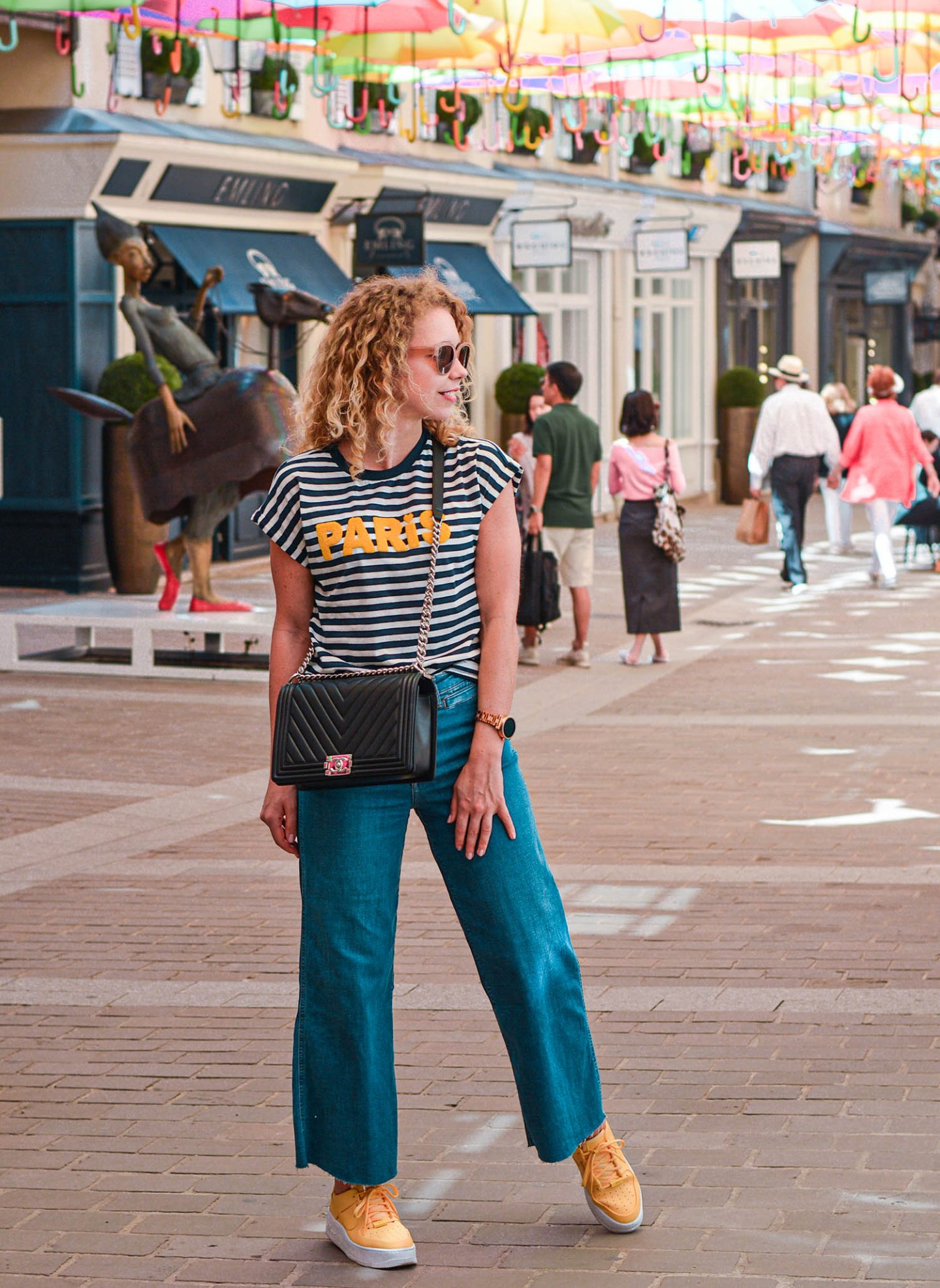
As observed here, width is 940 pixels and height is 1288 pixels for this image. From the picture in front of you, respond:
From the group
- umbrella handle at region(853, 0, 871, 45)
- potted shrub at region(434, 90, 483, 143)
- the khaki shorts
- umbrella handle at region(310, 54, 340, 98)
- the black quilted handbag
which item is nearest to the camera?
the black quilted handbag

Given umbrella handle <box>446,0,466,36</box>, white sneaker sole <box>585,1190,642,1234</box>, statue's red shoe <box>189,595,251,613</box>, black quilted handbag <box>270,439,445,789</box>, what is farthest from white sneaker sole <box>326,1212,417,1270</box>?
umbrella handle <box>446,0,466,36</box>

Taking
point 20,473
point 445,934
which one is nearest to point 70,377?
point 20,473

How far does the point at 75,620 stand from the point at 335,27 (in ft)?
19.8

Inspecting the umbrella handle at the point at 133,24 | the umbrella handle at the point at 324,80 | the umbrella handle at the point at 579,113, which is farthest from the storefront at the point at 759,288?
the umbrella handle at the point at 133,24

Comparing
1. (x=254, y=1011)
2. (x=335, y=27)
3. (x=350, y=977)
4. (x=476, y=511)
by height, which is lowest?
(x=254, y=1011)

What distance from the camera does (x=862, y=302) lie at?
39438 millimetres

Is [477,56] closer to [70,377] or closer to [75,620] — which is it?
[70,377]

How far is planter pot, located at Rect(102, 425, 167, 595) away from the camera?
16672 mm

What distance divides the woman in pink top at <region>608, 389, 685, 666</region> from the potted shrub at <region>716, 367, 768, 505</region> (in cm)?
1634

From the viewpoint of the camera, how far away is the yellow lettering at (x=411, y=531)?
383cm

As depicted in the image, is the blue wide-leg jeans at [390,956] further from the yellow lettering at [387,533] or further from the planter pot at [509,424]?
the planter pot at [509,424]

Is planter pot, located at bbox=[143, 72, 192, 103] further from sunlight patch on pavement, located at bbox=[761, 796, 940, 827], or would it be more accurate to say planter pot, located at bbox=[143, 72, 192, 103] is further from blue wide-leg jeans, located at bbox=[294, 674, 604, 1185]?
blue wide-leg jeans, located at bbox=[294, 674, 604, 1185]

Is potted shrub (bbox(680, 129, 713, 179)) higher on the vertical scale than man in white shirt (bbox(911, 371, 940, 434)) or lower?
higher

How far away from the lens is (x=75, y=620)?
12.9 m
